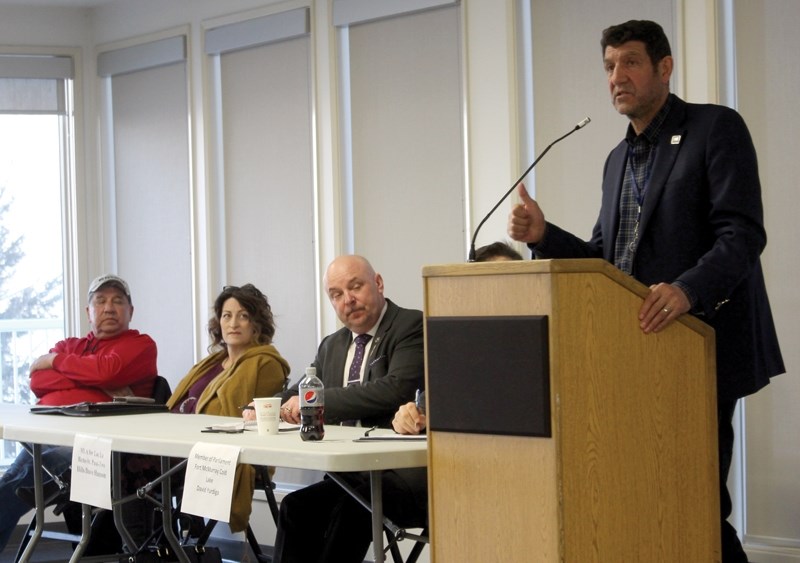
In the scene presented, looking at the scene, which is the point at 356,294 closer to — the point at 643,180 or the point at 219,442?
the point at 219,442

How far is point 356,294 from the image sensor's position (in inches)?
139

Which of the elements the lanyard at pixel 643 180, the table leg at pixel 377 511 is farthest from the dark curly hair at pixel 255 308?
the lanyard at pixel 643 180

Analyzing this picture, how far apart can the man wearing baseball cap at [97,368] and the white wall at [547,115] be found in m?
0.90

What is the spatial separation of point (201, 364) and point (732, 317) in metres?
2.72

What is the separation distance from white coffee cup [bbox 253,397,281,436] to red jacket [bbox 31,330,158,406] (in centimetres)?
181

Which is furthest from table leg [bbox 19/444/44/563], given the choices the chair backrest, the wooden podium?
the wooden podium

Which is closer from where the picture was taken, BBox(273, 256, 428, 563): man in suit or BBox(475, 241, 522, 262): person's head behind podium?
BBox(273, 256, 428, 563): man in suit

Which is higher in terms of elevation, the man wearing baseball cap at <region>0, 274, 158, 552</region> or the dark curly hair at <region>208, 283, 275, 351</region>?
the dark curly hair at <region>208, 283, 275, 351</region>

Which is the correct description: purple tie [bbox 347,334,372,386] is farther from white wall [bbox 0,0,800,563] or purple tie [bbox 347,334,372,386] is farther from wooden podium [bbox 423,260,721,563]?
wooden podium [bbox 423,260,721,563]

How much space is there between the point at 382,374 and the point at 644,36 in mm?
1508

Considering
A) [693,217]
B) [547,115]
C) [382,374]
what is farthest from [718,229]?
[547,115]

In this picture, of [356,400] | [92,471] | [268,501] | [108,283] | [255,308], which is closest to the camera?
[92,471]

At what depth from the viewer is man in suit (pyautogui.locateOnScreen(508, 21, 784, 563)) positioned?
88.2 inches

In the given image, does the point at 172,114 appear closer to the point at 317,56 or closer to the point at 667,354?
the point at 317,56
